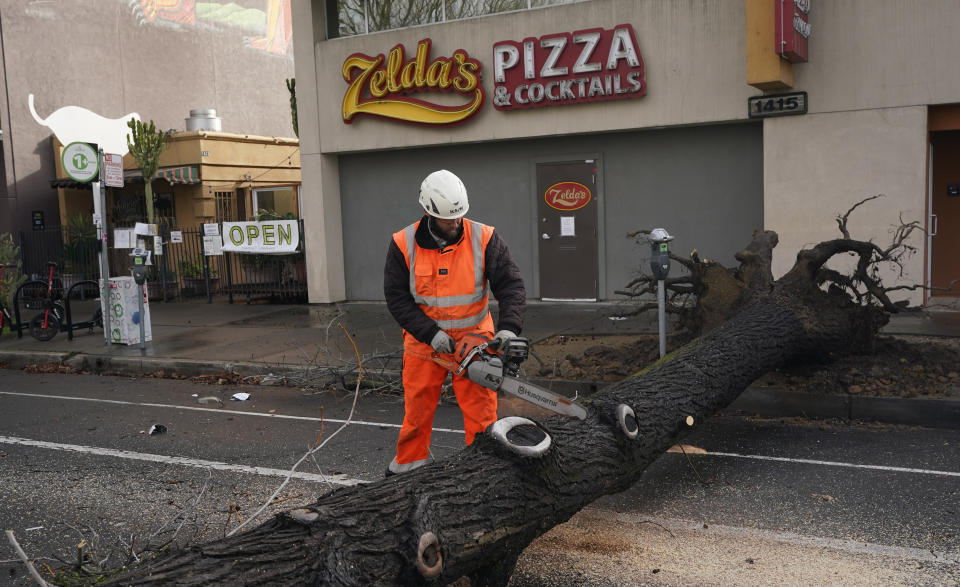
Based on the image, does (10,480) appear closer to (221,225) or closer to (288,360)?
(288,360)

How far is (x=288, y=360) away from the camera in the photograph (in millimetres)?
10000

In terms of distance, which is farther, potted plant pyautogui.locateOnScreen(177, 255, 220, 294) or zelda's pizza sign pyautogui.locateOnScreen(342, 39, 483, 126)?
potted plant pyautogui.locateOnScreen(177, 255, 220, 294)

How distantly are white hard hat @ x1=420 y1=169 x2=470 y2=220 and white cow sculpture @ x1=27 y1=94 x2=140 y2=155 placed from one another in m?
17.6

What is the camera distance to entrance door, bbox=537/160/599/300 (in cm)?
1377

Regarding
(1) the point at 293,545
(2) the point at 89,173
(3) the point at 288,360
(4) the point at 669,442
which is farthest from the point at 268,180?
(1) the point at 293,545

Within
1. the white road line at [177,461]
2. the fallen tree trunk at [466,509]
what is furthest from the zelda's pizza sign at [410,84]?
the fallen tree trunk at [466,509]

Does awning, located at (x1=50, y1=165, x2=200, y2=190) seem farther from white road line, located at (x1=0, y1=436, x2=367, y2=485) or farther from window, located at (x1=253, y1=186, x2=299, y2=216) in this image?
white road line, located at (x1=0, y1=436, x2=367, y2=485)

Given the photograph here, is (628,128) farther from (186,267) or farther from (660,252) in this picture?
(186,267)

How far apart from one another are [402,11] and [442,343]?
36.7 feet

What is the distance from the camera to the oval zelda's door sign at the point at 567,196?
13.8 metres

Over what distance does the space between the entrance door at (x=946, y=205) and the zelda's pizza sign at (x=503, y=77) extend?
437 centimetres

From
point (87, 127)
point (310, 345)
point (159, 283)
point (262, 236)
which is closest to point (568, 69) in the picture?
point (310, 345)

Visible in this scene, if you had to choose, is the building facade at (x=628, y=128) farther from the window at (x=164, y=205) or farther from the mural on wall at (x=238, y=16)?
the mural on wall at (x=238, y=16)

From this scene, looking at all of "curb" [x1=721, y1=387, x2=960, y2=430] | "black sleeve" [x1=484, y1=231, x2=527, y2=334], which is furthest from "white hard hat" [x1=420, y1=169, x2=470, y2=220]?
"curb" [x1=721, y1=387, x2=960, y2=430]
